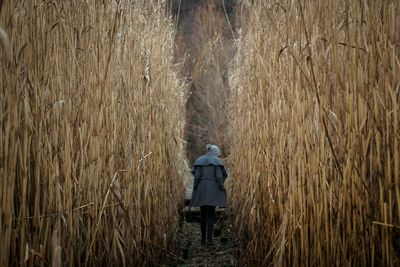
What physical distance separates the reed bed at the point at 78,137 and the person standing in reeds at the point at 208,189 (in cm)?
125

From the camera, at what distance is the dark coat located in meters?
3.54

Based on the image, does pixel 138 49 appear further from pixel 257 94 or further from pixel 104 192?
pixel 104 192

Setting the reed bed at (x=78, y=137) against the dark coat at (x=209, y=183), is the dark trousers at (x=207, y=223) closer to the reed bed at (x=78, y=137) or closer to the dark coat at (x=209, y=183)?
the dark coat at (x=209, y=183)

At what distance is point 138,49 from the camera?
81.0 inches

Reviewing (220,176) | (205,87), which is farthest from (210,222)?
(205,87)

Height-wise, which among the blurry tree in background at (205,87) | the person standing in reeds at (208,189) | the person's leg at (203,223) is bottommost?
the person's leg at (203,223)

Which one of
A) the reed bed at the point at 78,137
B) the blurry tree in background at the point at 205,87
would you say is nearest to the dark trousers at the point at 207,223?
the reed bed at the point at 78,137

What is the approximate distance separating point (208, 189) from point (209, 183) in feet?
0.18

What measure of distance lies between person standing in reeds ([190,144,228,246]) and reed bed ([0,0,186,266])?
1.25 m

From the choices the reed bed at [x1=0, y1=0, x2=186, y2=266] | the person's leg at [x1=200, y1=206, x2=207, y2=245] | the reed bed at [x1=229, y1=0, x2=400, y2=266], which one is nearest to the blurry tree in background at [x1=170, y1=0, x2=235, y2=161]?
the person's leg at [x1=200, y1=206, x2=207, y2=245]

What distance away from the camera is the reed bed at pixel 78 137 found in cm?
108

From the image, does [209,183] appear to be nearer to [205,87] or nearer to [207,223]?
[207,223]

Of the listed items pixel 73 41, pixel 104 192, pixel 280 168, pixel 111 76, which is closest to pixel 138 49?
pixel 111 76

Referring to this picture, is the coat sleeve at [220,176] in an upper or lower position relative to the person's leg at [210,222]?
upper
